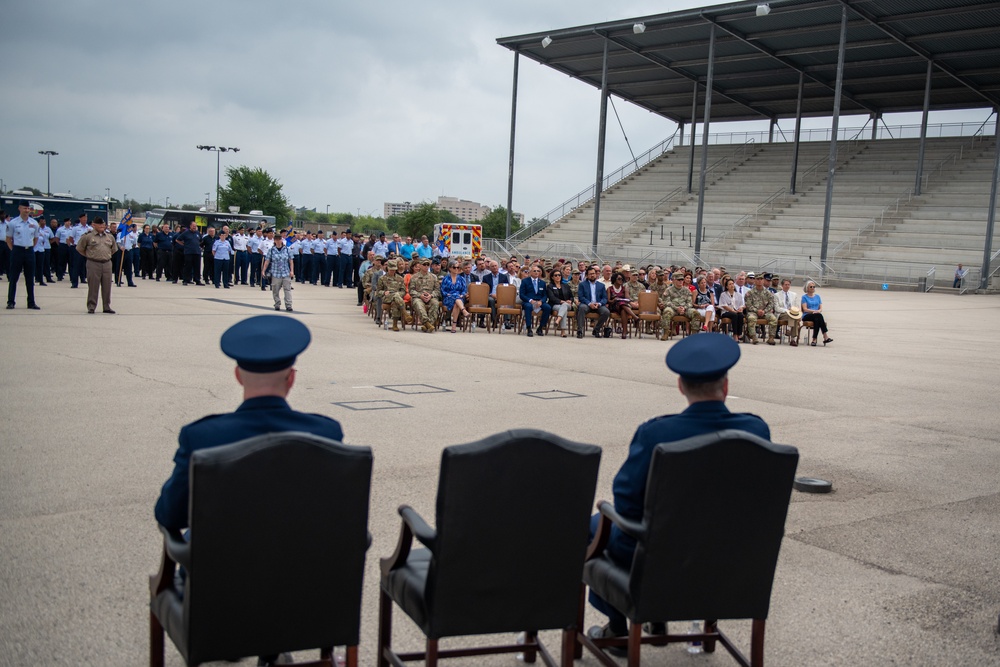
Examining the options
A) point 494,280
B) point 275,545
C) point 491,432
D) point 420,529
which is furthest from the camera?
point 494,280

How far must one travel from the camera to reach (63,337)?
497 inches

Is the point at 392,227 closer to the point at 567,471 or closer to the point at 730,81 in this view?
the point at 730,81

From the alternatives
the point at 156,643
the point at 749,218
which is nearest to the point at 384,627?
the point at 156,643

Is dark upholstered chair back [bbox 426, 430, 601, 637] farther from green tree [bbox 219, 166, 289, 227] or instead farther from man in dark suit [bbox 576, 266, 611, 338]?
green tree [bbox 219, 166, 289, 227]

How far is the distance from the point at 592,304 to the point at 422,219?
72065 mm

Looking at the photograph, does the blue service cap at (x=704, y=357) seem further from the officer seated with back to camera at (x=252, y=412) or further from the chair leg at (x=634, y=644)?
the officer seated with back to camera at (x=252, y=412)

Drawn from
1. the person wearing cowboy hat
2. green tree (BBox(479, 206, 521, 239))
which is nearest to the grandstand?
the person wearing cowboy hat

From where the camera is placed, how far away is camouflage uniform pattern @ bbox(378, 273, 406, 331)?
16.6 metres

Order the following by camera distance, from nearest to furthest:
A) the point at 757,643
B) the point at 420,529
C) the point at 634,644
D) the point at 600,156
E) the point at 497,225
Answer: the point at 420,529
the point at 634,644
the point at 757,643
the point at 600,156
the point at 497,225

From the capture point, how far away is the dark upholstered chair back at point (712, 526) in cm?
307

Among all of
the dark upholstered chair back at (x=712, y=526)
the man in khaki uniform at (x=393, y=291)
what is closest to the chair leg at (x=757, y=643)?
the dark upholstered chair back at (x=712, y=526)

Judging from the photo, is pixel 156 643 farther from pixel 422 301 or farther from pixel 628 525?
pixel 422 301

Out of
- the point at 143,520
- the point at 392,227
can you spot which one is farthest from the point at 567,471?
the point at 392,227

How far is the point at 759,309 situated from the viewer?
18.0 m
